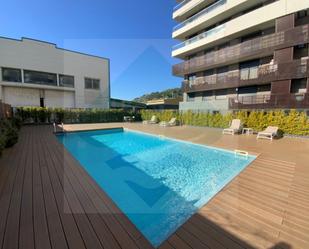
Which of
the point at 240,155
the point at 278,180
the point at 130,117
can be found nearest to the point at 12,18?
the point at 130,117

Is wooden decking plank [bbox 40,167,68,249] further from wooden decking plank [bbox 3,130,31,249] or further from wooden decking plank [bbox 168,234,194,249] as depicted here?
wooden decking plank [bbox 168,234,194,249]

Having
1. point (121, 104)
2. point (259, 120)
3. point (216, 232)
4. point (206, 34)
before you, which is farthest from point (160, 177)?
point (121, 104)

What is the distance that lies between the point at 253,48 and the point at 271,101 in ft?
14.8

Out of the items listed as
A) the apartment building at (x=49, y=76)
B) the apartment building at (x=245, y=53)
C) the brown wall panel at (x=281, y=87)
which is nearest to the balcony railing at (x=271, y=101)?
the apartment building at (x=245, y=53)

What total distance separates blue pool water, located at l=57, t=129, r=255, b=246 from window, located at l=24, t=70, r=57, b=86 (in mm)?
16781

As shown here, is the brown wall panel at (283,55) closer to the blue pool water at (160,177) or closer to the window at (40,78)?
the blue pool water at (160,177)

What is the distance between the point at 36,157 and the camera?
566cm

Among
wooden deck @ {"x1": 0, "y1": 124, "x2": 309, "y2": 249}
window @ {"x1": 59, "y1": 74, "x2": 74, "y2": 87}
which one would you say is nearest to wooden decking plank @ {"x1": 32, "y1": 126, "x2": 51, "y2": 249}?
wooden deck @ {"x1": 0, "y1": 124, "x2": 309, "y2": 249}

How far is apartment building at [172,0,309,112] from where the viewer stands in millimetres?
11438

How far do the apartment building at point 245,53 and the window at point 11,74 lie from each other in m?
18.0

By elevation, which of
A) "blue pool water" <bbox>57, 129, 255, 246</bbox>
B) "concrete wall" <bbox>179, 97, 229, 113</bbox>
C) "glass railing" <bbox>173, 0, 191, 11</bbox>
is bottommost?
"blue pool water" <bbox>57, 129, 255, 246</bbox>

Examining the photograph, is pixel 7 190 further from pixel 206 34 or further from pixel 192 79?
pixel 192 79

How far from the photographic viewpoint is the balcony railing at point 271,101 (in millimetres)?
10676

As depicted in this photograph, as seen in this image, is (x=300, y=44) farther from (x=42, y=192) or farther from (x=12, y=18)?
(x=12, y=18)
